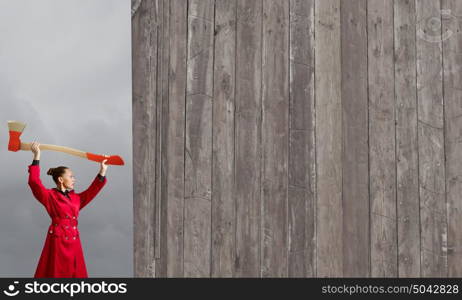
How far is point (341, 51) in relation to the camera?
3621 millimetres

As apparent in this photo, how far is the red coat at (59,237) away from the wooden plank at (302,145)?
4.38 ft

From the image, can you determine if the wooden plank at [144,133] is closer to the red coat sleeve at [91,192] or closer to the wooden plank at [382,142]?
the red coat sleeve at [91,192]

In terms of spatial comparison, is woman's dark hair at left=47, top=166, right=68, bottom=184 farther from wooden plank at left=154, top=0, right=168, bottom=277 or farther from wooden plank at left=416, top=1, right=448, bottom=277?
wooden plank at left=416, top=1, right=448, bottom=277

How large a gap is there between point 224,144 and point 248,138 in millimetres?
148

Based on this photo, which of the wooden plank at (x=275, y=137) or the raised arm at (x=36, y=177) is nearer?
the wooden plank at (x=275, y=137)

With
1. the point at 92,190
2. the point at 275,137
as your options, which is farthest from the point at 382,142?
the point at 92,190

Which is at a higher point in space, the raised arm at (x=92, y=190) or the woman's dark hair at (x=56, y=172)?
the woman's dark hair at (x=56, y=172)

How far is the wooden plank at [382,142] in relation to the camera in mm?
3496

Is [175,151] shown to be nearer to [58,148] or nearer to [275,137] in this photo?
[275,137]

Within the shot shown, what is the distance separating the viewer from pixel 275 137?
11.9 ft

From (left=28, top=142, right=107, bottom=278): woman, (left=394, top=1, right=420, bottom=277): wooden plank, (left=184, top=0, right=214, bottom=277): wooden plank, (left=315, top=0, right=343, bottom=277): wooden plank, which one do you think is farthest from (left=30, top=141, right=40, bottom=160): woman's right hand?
(left=394, top=1, right=420, bottom=277): wooden plank

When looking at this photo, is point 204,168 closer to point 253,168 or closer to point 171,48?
point 253,168

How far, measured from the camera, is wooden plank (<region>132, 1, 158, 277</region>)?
3951 millimetres

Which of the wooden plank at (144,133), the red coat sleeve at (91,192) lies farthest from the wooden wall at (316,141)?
the red coat sleeve at (91,192)
